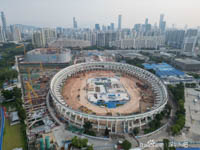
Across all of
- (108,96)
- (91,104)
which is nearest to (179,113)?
(108,96)

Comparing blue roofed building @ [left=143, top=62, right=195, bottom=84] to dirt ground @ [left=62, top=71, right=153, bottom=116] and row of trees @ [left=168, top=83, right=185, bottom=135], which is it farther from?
dirt ground @ [left=62, top=71, right=153, bottom=116]

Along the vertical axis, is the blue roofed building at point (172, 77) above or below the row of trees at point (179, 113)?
above

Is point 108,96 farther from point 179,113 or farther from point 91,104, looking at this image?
point 179,113

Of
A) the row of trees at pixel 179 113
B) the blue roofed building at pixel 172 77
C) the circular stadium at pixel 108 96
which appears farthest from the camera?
the blue roofed building at pixel 172 77

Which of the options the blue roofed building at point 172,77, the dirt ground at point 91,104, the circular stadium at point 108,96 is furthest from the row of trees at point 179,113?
the dirt ground at point 91,104

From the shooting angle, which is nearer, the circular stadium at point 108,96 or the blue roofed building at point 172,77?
the circular stadium at point 108,96

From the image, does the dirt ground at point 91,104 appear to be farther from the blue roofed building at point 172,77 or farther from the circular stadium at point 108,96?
the blue roofed building at point 172,77

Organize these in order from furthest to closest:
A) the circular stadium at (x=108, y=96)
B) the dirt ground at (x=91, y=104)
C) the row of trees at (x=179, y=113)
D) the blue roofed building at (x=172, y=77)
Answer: the blue roofed building at (x=172, y=77), the dirt ground at (x=91, y=104), the circular stadium at (x=108, y=96), the row of trees at (x=179, y=113)

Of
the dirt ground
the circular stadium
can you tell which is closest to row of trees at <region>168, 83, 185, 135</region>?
the circular stadium
